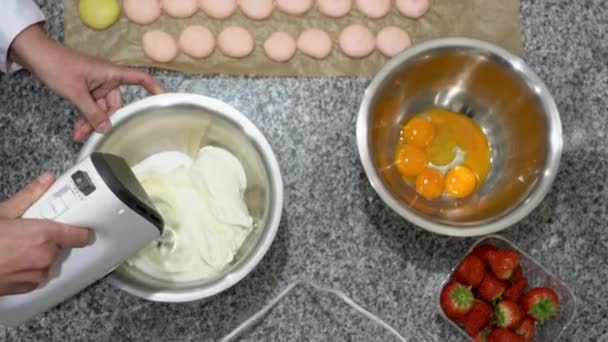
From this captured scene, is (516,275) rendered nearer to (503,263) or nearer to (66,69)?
(503,263)

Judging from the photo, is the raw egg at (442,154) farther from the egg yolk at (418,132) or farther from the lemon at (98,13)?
the lemon at (98,13)

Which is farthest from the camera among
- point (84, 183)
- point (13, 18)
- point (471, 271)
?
point (471, 271)

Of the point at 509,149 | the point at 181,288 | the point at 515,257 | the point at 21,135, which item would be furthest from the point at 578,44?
the point at 21,135

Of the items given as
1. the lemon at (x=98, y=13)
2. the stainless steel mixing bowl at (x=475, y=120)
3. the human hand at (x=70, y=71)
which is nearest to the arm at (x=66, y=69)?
the human hand at (x=70, y=71)

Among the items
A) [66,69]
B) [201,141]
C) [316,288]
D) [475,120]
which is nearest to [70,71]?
[66,69]

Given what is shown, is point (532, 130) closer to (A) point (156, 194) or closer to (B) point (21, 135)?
(A) point (156, 194)

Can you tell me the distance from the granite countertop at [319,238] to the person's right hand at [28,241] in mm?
272

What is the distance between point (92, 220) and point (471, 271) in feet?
1.61

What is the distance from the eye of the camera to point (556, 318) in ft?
2.87

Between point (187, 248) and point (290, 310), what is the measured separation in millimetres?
194

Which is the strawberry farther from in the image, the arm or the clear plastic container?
the arm

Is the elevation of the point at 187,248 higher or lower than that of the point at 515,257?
higher

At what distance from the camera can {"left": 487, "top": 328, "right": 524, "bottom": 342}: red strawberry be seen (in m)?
0.84

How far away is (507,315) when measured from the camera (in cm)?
84
